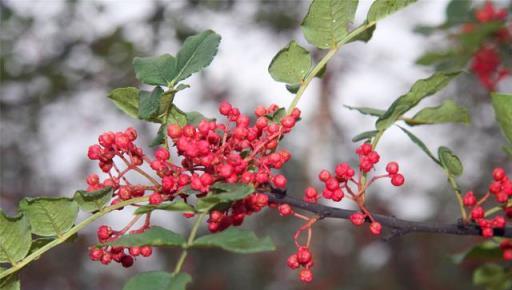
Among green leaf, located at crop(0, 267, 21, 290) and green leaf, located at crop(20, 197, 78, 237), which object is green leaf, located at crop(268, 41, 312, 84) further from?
green leaf, located at crop(0, 267, 21, 290)

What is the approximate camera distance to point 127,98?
1622 mm

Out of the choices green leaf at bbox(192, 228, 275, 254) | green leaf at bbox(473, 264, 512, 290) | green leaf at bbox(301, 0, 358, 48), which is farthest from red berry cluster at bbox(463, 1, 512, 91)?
green leaf at bbox(192, 228, 275, 254)

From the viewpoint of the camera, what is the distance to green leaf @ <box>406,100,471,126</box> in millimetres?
1850

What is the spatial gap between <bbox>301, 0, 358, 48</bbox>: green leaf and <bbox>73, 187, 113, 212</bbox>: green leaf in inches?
25.8

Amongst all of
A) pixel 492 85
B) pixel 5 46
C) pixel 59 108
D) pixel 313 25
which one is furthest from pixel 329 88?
pixel 313 25

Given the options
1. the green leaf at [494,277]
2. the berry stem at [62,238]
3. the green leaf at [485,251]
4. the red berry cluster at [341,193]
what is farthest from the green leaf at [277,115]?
the green leaf at [494,277]

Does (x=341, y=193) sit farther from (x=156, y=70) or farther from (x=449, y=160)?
(x=156, y=70)

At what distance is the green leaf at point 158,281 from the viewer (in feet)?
3.95

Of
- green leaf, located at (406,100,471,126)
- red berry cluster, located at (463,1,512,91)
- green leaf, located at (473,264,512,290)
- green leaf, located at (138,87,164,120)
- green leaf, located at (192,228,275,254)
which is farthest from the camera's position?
red berry cluster, located at (463,1,512,91)

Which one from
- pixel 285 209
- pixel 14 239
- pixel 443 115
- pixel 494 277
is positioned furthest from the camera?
pixel 494 277

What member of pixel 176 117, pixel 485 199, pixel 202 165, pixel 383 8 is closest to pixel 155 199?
pixel 202 165

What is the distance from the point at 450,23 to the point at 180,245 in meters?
2.29

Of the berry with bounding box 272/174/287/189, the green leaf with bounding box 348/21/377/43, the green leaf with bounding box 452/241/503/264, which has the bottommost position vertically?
the green leaf with bounding box 452/241/503/264

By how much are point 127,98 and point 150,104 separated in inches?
6.1
